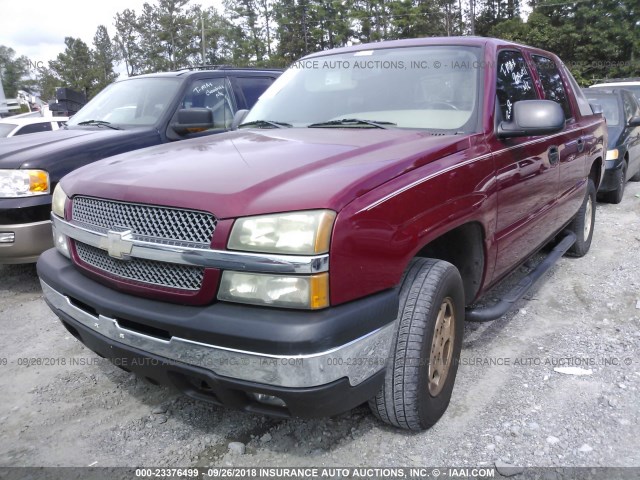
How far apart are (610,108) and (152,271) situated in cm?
781

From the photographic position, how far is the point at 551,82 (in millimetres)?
3959

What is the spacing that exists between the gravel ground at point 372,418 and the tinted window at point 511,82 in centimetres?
147

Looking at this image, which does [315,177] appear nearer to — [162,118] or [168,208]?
[168,208]

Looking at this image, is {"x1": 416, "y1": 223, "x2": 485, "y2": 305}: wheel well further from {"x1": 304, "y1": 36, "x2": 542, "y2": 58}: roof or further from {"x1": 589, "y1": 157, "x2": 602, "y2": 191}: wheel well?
{"x1": 589, "y1": 157, "x2": 602, "y2": 191}: wheel well

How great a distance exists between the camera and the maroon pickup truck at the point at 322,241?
1.83 m

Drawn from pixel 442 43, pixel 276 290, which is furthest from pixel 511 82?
pixel 276 290

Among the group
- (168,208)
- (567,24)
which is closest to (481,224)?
(168,208)

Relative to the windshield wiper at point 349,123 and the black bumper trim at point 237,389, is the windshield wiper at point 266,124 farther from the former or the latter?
the black bumper trim at point 237,389

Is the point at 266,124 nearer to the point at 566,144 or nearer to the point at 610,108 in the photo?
the point at 566,144

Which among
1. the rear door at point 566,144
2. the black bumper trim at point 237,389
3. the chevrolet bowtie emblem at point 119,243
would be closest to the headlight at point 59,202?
the chevrolet bowtie emblem at point 119,243

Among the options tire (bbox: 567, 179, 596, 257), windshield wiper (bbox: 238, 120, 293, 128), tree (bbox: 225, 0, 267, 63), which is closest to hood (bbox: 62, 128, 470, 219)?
windshield wiper (bbox: 238, 120, 293, 128)

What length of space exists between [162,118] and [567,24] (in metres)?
36.4

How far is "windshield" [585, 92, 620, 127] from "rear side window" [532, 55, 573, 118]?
390 cm

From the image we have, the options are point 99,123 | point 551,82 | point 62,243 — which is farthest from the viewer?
point 99,123
